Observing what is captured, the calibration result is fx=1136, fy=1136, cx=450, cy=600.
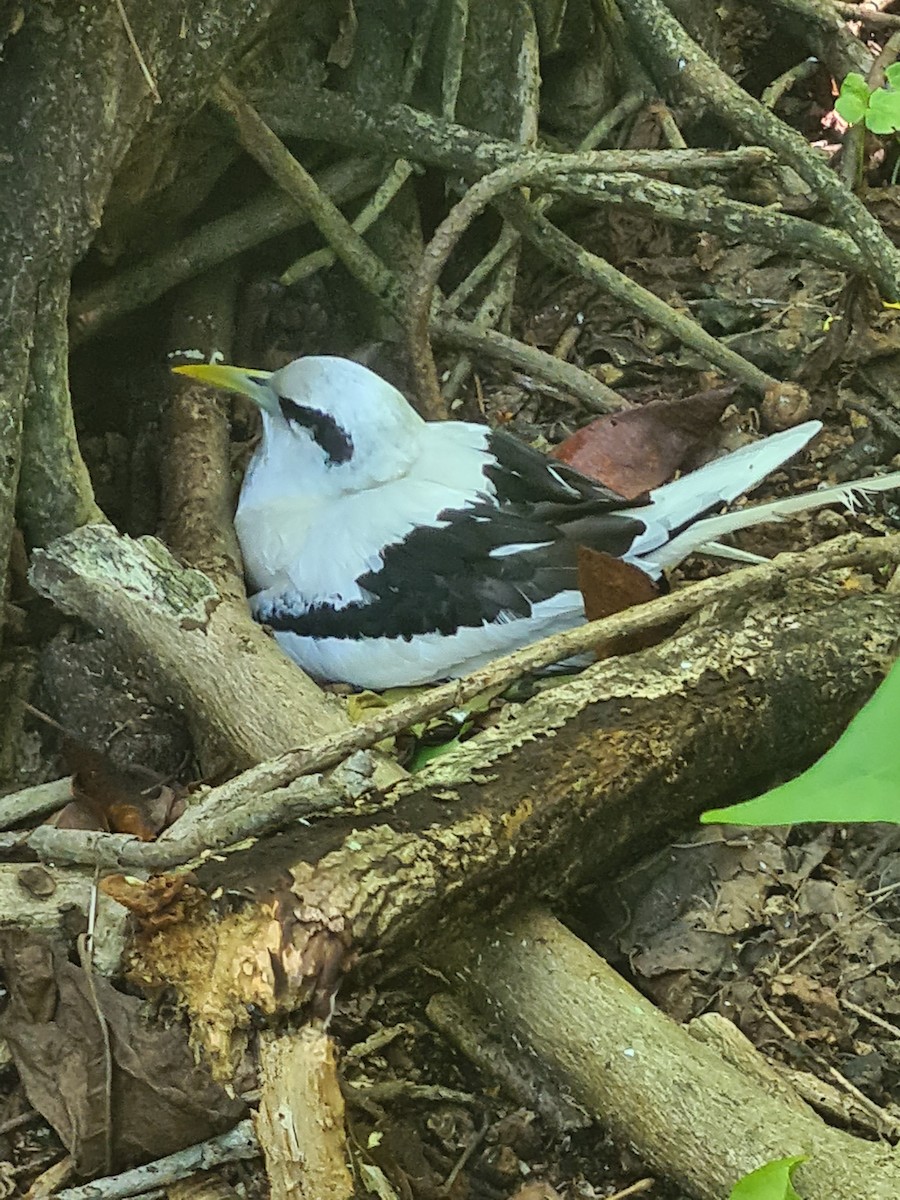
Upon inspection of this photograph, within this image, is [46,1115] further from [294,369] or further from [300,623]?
[294,369]

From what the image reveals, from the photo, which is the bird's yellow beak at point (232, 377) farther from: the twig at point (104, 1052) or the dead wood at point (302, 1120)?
the dead wood at point (302, 1120)

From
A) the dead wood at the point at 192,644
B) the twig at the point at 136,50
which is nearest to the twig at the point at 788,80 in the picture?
the twig at the point at 136,50

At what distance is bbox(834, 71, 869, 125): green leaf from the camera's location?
2.77m

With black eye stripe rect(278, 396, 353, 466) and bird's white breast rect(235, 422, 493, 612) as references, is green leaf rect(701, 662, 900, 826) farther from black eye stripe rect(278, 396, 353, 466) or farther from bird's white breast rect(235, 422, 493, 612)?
black eye stripe rect(278, 396, 353, 466)

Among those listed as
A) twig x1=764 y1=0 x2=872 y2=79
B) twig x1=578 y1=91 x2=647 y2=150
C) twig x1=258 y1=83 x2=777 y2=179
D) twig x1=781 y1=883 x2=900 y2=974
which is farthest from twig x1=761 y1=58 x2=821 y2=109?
twig x1=781 y1=883 x2=900 y2=974

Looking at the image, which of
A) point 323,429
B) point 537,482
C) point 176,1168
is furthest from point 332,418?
point 176,1168

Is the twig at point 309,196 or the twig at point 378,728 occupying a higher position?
the twig at point 309,196

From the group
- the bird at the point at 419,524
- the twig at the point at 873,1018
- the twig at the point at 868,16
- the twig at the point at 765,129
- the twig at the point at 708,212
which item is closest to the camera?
the twig at the point at 873,1018

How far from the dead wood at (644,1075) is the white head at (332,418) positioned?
1345 millimetres

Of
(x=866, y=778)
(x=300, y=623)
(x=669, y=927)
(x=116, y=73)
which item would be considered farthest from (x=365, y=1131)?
(x=116, y=73)

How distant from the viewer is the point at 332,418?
9.01 feet

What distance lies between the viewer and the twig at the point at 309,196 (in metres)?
2.64

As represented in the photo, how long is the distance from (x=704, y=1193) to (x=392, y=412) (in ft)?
5.95

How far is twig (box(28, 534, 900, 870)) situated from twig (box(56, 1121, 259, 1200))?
15.2 inches
